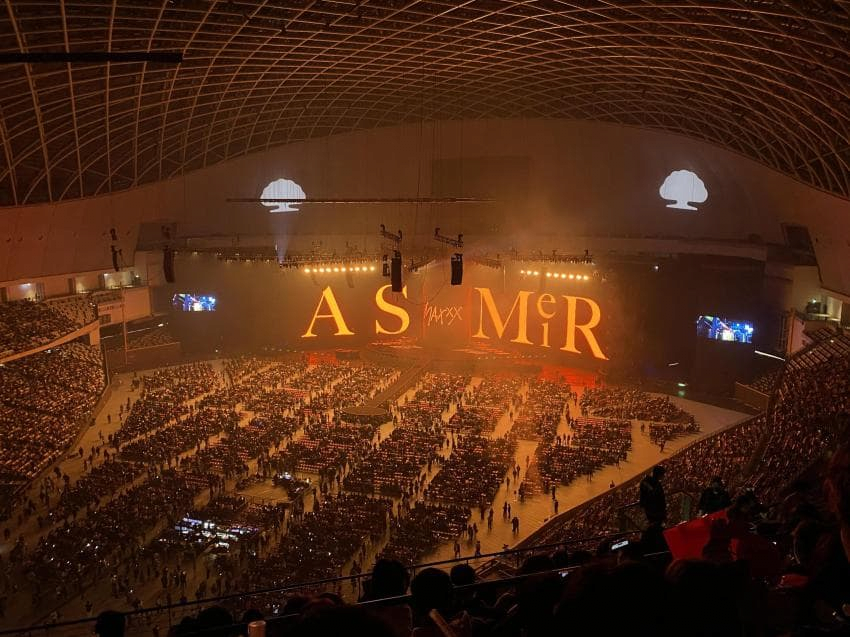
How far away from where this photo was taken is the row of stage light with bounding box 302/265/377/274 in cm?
4106

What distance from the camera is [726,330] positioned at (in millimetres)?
34250

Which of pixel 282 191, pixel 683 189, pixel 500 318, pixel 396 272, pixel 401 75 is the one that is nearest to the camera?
pixel 396 272

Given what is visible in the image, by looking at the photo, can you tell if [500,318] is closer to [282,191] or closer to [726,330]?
[726,330]

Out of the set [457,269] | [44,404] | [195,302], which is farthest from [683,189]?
[44,404]

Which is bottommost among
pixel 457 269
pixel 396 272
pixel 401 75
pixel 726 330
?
pixel 726 330

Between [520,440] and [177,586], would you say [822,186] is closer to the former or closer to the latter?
[520,440]

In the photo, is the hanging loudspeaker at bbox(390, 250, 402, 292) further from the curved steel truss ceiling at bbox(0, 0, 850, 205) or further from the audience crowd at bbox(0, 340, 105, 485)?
the audience crowd at bbox(0, 340, 105, 485)

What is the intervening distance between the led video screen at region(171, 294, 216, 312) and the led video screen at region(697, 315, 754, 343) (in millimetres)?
27876

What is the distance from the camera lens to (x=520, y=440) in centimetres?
2792

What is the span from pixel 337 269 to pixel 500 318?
9961 mm

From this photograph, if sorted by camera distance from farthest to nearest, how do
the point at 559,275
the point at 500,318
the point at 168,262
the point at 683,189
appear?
the point at 500,318 < the point at 683,189 < the point at 559,275 < the point at 168,262

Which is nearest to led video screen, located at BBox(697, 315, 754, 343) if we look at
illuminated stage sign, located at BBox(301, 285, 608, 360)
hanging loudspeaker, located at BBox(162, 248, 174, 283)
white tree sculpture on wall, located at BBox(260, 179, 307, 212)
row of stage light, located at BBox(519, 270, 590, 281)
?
illuminated stage sign, located at BBox(301, 285, 608, 360)

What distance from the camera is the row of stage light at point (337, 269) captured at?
41059 mm

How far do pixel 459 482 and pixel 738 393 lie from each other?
662 inches
